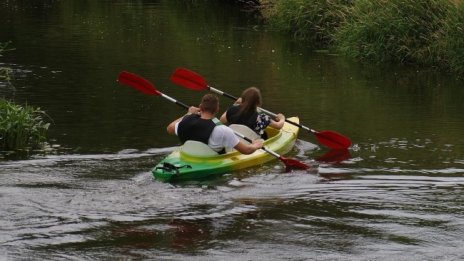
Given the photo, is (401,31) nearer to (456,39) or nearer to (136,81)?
(456,39)

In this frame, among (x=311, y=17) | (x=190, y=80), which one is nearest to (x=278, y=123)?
(x=190, y=80)

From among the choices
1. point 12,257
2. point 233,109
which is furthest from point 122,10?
point 12,257

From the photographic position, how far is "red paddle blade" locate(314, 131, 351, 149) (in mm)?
13438

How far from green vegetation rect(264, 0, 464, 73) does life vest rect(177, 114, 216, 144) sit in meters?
10.2

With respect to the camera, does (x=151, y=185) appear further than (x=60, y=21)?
No

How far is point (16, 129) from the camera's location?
12.6m

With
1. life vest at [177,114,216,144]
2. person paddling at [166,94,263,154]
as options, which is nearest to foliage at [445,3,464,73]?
person paddling at [166,94,263,154]

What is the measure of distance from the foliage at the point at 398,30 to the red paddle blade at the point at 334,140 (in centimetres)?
806

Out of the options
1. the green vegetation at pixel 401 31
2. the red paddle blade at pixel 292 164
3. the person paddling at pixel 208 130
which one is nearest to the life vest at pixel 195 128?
the person paddling at pixel 208 130

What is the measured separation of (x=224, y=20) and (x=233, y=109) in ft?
65.1

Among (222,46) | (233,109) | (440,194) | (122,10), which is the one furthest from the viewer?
(122,10)

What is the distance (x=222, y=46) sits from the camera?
25.8 metres

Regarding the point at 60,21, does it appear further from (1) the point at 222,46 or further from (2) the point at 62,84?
(2) the point at 62,84

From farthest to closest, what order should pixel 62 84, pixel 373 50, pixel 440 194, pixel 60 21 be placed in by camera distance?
1. pixel 60 21
2. pixel 373 50
3. pixel 62 84
4. pixel 440 194
